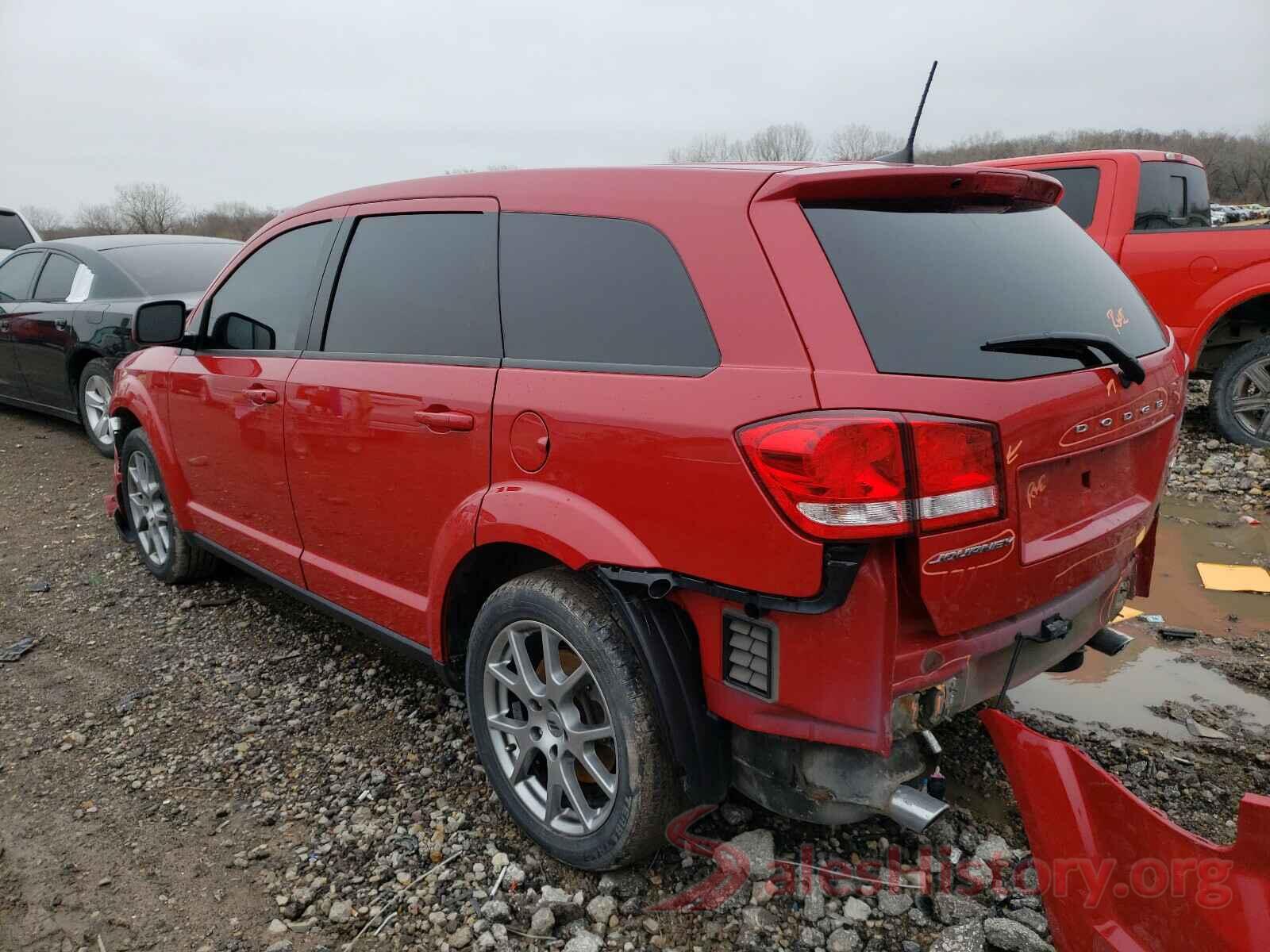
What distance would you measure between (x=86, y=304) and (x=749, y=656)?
6612mm

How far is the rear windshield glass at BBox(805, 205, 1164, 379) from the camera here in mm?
1845

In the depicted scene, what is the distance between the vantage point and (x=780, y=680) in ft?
6.12

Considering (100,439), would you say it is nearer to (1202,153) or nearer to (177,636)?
(177,636)

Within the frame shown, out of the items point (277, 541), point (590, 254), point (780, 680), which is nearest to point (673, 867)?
point (780, 680)

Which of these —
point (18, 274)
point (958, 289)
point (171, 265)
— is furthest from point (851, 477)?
point (18, 274)

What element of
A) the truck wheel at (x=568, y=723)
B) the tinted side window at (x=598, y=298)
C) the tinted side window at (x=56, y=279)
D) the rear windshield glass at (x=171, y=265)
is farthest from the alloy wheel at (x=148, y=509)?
the tinted side window at (x=56, y=279)

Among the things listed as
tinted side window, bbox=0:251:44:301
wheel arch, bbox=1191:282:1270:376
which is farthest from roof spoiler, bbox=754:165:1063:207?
tinted side window, bbox=0:251:44:301

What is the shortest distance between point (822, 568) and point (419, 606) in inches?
56.6

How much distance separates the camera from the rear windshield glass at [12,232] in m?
11.2

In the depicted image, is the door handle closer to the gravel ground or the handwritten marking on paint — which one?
the gravel ground

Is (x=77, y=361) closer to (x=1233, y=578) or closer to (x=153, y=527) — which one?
(x=153, y=527)

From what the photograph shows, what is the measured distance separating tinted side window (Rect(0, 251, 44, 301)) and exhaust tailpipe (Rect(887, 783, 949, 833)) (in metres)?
7.97

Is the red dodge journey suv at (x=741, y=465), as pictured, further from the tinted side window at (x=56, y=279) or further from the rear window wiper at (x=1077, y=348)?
the tinted side window at (x=56, y=279)

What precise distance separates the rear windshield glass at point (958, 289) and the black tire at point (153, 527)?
135 inches
